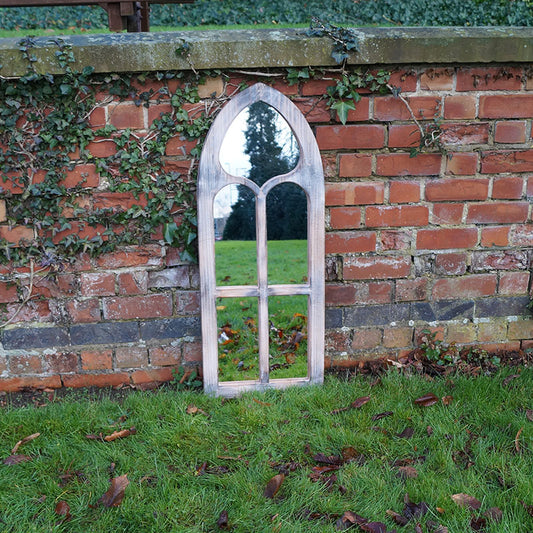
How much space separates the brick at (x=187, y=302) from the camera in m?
2.44

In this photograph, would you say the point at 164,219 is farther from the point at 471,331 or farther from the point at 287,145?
the point at 471,331

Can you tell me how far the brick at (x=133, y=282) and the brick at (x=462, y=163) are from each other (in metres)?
1.66

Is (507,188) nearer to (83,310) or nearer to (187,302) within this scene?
(187,302)

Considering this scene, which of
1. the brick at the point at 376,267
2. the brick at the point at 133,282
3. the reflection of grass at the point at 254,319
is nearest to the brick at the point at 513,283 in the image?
the brick at the point at 376,267

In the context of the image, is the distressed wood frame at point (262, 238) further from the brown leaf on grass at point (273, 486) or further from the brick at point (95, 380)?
the brown leaf on grass at point (273, 486)

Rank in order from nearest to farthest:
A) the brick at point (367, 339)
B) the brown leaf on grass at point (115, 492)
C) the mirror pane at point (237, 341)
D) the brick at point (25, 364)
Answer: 1. the brown leaf on grass at point (115, 492)
2. the brick at point (25, 364)
3. the brick at point (367, 339)
4. the mirror pane at point (237, 341)

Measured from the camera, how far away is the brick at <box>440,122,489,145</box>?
2.34 meters

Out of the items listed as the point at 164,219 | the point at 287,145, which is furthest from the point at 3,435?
the point at 287,145

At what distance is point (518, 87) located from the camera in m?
2.32

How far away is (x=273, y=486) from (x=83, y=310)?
133 centimetres

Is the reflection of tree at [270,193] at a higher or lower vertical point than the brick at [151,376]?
higher

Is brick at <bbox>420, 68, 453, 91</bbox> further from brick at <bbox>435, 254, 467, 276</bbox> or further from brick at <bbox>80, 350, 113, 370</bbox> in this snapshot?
brick at <bbox>80, 350, 113, 370</bbox>

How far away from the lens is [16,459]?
6.14 feet

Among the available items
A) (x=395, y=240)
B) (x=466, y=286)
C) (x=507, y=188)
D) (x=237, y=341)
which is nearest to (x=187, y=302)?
(x=237, y=341)
